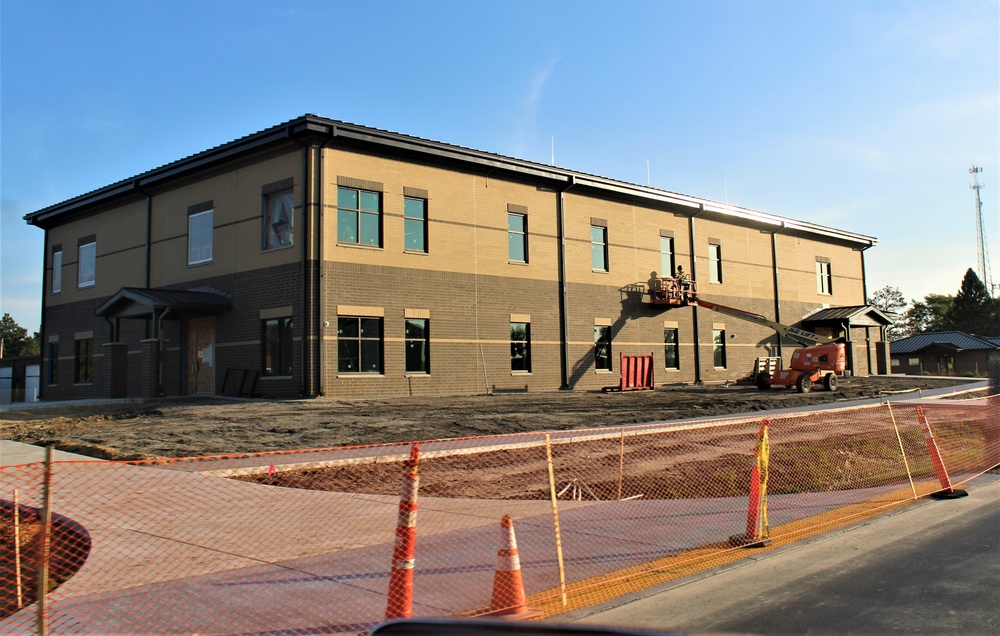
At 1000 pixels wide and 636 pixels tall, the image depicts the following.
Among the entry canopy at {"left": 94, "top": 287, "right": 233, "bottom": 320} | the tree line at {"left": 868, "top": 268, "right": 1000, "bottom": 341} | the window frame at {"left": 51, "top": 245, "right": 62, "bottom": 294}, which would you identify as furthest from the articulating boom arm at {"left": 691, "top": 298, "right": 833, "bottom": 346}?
the tree line at {"left": 868, "top": 268, "right": 1000, "bottom": 341}

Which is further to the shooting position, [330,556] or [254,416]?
[254,416]

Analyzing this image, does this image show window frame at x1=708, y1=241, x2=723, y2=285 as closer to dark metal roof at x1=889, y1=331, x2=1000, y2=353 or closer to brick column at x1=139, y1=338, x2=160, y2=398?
brick column at x1=139, y1=338, x2=160, y2=398

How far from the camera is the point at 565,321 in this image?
30.9m

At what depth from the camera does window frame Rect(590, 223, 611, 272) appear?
108 ft

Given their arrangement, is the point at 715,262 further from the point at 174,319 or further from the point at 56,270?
the point at 56,270

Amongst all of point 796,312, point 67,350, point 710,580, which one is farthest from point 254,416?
point 796,312

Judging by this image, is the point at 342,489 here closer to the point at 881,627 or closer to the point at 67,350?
the point at 881,627

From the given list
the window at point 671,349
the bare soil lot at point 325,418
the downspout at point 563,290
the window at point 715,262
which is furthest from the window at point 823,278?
the downspout at point 563,290

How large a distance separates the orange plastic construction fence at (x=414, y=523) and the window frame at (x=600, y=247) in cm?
1710

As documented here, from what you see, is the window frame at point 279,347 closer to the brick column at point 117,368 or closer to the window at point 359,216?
the window at point 359,216

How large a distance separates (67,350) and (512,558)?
1403 inches

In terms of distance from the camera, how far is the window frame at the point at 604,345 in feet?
106

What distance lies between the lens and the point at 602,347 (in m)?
32.7

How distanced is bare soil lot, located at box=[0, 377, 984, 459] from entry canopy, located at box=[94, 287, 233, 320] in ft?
10.5
